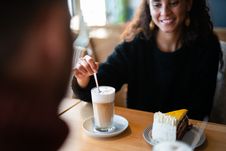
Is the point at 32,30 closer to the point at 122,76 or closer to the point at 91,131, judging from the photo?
the point at 91,131

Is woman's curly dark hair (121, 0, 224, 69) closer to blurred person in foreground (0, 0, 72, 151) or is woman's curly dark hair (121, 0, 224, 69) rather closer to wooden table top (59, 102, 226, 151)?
wooden table top (59, 102, 226, 151)

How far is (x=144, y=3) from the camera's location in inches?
66.7

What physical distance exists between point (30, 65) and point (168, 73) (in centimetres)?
134

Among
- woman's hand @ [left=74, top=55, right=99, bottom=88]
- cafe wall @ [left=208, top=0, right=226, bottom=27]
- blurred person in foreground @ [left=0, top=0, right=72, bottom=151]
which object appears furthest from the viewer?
cafe wall @ [left=208, top=0, right=226, bottom=27]

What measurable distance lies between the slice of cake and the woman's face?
68 centimetres

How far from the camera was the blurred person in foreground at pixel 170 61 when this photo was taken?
5.02 ft

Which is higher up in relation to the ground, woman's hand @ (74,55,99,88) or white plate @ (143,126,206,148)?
woman's hand @ (74,55,99,88)

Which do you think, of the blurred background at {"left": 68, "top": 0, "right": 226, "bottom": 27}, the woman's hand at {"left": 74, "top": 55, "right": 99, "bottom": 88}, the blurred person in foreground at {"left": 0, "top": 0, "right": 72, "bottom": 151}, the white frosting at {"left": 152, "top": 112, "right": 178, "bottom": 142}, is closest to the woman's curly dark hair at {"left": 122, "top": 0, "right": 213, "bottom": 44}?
the woman's hand at {"left": 74, "top": 55, "right": 99, "bottom": 88}

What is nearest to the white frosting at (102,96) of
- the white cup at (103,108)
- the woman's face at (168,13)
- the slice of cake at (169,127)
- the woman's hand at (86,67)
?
the white cup at (103,108)

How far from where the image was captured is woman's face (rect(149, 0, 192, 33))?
151cm

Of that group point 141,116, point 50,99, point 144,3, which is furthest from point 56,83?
point 144,3

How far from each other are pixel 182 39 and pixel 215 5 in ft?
→ 3.17

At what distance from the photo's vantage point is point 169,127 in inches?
35.9

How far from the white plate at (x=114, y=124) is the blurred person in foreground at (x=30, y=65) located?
0.70 meters
